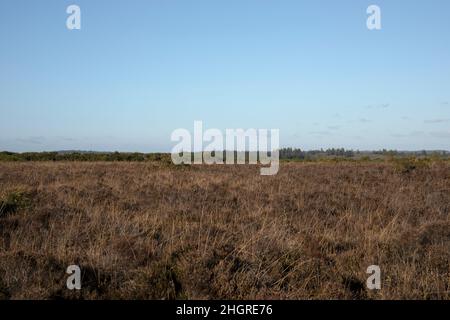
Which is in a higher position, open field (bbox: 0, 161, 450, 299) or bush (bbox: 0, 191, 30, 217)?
bush (bbox: 0, 191, 30, 217)

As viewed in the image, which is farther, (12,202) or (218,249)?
(12,202)

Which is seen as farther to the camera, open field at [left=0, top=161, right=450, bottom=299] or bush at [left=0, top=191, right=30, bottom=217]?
bush at [left=0, top=191, right=30, bottom=217]

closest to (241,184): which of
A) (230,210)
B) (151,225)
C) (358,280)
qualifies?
(230,210)

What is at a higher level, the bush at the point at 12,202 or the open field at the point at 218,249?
the bush at the point at 12,202

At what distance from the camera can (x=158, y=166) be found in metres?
24.7

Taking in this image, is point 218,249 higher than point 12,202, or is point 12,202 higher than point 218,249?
point 12,202

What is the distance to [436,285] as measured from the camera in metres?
4.43

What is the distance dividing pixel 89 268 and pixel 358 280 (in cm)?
330

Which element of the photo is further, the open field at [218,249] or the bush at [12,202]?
the bush at [12,202]
